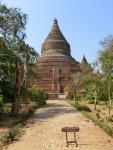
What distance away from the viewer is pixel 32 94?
42969mm

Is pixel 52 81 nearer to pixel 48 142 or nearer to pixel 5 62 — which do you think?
pixel 5 62

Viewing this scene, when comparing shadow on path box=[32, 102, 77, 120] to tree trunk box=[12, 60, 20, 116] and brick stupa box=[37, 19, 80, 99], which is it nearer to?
tree trunk box=[12, 60, 20, 116]

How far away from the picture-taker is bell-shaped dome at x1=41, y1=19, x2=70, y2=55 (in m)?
70.7

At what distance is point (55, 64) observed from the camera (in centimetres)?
6731

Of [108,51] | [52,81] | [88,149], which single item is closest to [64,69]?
[52,81]

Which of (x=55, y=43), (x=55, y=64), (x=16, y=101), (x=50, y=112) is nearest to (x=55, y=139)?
(x=16, y=101)

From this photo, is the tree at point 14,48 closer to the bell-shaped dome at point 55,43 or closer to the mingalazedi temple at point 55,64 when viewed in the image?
the mingalazedi temple at point 55,64

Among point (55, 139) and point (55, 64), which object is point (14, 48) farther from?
point (55, 64)

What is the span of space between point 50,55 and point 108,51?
45.4 m

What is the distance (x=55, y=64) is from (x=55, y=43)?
5052 millimetres

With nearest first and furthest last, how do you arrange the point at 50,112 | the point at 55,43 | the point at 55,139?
1. the point at 55,139
2. the point at 50,112
3. the point at 55,43

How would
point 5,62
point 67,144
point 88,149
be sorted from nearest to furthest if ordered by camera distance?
point 88,149 → point 67,144 → point 5,62

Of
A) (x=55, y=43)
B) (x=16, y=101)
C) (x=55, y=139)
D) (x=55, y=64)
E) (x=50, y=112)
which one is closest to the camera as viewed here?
(x=55, y=139)

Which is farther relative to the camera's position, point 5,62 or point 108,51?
point 5,62
